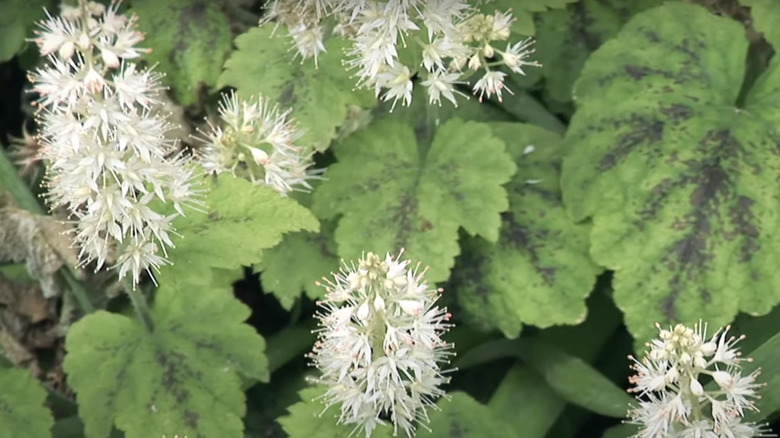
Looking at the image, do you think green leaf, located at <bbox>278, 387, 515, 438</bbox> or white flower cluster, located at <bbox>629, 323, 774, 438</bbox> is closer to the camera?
white flower cluster, located at <bbox>629, 323, 774, 438</bbox>

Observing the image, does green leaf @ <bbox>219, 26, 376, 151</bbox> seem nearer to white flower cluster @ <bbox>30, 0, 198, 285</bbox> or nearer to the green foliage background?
the green foliage background

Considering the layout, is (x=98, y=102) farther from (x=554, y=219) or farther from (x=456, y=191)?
(x=554, y=219)

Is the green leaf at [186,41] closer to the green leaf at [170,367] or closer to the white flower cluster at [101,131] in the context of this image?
the green leaf at [170,367]

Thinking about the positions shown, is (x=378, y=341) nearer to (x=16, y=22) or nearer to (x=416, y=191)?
(x=416, y=191)

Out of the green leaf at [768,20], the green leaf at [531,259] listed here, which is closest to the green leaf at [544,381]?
the green leaf at [531,259]

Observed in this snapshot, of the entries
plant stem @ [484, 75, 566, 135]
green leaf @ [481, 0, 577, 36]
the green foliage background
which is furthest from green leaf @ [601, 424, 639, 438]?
green leaf @ [481, 0, 577, 36]

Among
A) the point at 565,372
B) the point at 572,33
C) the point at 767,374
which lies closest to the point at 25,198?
the point at 565,372
